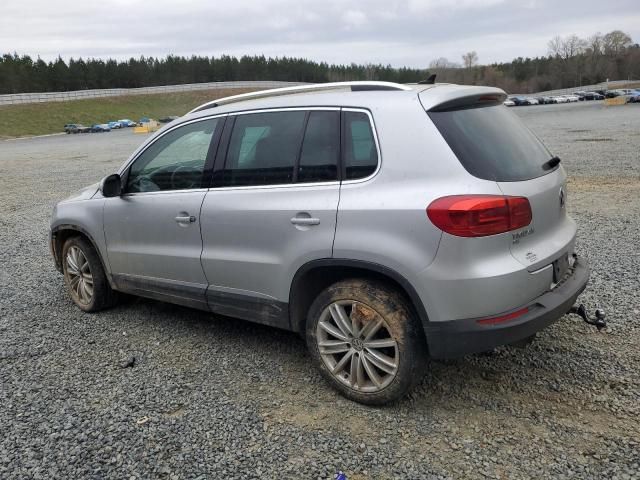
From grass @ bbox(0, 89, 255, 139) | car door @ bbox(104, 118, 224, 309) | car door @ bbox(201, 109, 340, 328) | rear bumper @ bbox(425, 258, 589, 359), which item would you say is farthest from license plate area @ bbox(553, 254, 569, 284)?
grass @ bbox(0, 89, 255, 139)

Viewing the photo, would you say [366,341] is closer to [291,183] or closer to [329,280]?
[329,280]

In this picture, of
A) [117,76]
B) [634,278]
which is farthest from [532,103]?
[117,76]

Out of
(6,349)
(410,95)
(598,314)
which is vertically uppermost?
(410,95)

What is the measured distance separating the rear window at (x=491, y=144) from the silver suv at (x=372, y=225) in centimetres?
1

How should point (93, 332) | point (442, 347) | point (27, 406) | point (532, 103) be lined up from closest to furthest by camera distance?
point (442, 347), point (27, 406), point (93, 332), point (532, 103)

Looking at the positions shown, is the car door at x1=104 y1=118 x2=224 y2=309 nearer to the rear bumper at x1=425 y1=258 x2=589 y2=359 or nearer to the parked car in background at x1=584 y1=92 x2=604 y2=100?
the rear bumper at x1=425 y1=258 x2=589 y2=359

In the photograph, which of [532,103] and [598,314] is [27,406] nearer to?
[598,314]

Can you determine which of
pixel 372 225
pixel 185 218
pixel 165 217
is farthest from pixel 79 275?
pixel 372 225

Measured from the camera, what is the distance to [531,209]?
122 inches

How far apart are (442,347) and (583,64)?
4830 inches

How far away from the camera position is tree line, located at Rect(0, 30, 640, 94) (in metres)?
91.8

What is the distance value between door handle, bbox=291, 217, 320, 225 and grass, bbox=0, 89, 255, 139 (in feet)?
194

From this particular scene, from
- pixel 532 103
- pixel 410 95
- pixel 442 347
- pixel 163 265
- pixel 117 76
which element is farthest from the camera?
pixel 117 76

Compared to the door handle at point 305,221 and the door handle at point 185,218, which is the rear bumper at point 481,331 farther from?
the door handle at point 185,218
